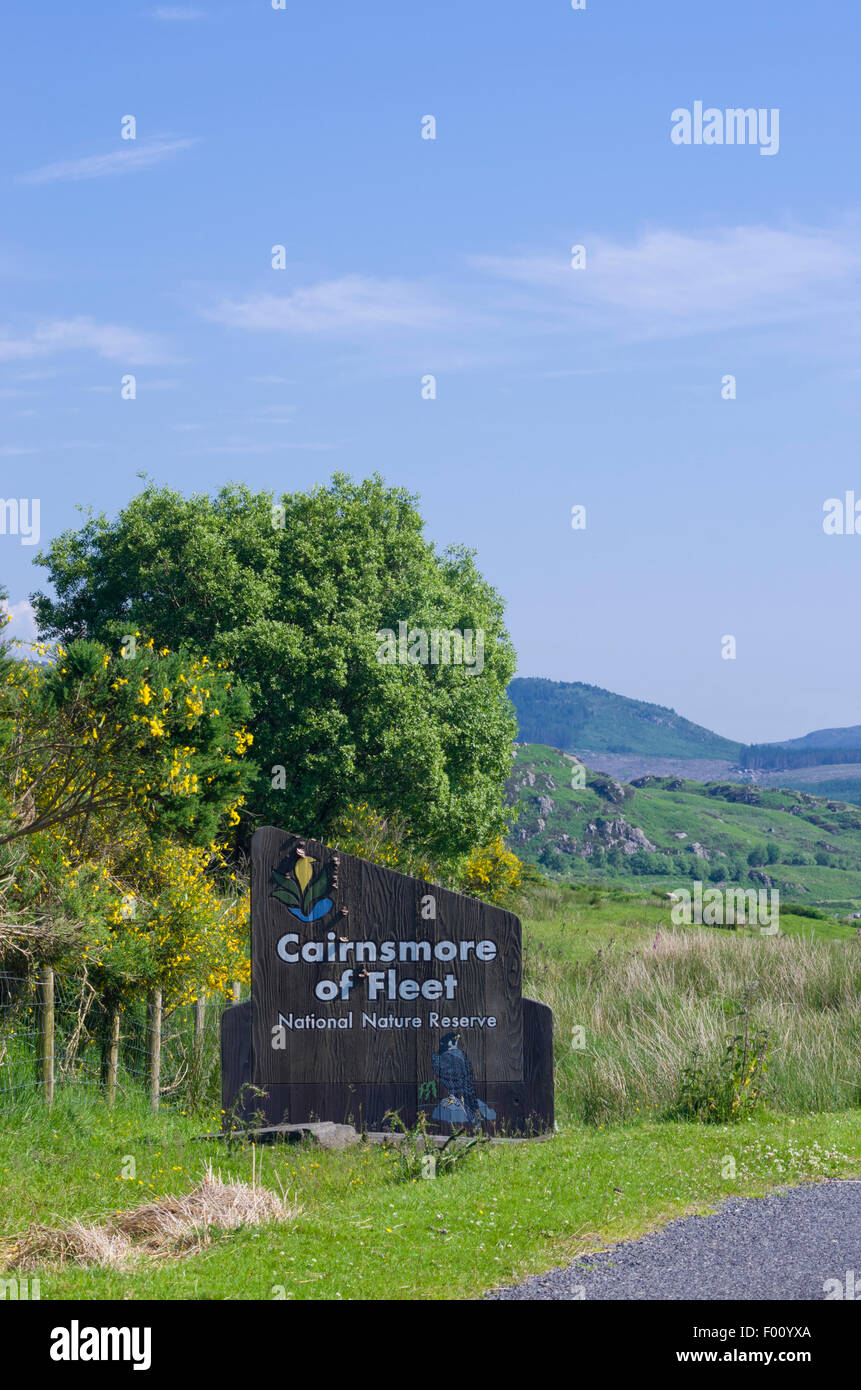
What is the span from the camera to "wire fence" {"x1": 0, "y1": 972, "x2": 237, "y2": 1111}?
13758 mm

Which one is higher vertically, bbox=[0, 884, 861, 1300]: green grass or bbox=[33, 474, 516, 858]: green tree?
bbox=[33, 474, 516, 858]: green tree

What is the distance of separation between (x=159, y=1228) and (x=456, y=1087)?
444 centimetres

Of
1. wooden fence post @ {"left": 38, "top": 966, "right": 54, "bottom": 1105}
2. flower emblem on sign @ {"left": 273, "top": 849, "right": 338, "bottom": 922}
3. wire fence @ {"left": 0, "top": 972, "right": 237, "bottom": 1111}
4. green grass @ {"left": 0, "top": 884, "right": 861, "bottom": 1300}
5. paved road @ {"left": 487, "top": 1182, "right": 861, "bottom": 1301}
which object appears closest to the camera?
paved road @ {"left": 487, "top": 1182, "right": 861, "bottom": 1301}

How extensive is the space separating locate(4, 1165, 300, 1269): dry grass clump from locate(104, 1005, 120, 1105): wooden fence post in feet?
15.3

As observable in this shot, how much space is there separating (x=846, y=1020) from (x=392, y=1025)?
7.95 m

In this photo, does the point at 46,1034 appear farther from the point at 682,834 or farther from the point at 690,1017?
the point at 682,834

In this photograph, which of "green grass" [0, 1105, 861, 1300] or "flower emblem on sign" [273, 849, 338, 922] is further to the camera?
"flower emblem on sign" [273, 849, 338, 922]

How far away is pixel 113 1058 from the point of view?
14406 millimetres

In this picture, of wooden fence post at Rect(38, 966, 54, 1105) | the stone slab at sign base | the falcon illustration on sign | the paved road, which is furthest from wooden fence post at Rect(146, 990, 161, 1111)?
the paved road

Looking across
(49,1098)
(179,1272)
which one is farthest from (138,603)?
(179,1272)

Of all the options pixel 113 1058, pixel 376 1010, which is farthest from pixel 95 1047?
pixel 376 1010

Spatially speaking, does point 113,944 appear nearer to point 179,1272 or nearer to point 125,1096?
point 125,1096

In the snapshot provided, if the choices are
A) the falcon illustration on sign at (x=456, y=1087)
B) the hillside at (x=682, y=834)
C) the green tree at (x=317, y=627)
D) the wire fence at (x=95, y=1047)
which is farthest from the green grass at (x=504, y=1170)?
the hillside at (x=682, y=834)

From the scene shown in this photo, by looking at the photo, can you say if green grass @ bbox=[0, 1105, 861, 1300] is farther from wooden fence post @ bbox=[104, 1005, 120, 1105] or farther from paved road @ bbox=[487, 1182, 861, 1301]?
wooden fence post @ bbox=[104, 1005, 120, 1105]
